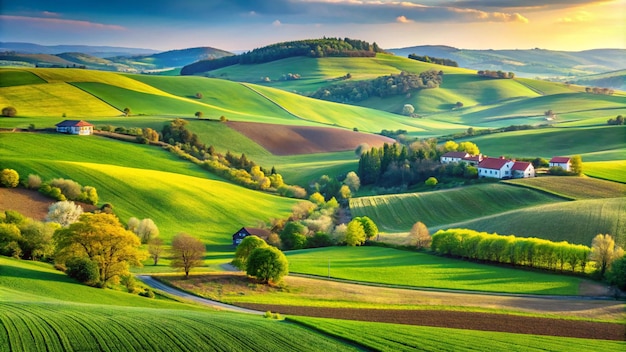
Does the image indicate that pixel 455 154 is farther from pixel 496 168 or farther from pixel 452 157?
pixel 496 168

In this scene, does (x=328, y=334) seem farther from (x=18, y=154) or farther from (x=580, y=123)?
(x=580, y=123)

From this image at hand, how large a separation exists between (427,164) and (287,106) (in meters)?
73.9

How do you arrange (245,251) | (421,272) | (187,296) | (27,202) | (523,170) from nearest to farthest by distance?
(187,296) → (245,251) → (421,272) → (27,202) → (523,170)

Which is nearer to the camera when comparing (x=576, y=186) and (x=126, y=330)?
(x=126, y=330)

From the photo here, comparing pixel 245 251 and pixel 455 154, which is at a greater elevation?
pixel 455 154

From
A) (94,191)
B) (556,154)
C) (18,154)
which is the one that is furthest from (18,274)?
(556,154)

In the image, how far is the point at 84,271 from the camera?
4116 centimetres

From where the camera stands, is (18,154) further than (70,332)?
Yes

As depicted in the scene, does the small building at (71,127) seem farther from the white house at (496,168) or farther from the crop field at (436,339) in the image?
the crop field at (436,339)

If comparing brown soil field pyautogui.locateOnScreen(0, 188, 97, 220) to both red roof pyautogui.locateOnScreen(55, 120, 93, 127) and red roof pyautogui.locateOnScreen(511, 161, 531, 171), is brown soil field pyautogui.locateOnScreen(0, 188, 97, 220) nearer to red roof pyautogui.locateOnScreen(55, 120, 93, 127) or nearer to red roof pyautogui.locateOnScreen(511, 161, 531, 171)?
red roof pyautogui.locateOnScreen(55, 120, 93, 127)

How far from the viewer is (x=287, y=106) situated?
166m

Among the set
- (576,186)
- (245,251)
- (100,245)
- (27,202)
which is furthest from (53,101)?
(576,186)

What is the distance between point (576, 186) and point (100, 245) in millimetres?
56167

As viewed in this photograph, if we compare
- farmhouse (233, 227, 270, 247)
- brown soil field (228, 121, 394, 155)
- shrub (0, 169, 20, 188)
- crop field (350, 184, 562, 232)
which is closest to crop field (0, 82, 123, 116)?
brown soil field (228, 121, 394, 155)
